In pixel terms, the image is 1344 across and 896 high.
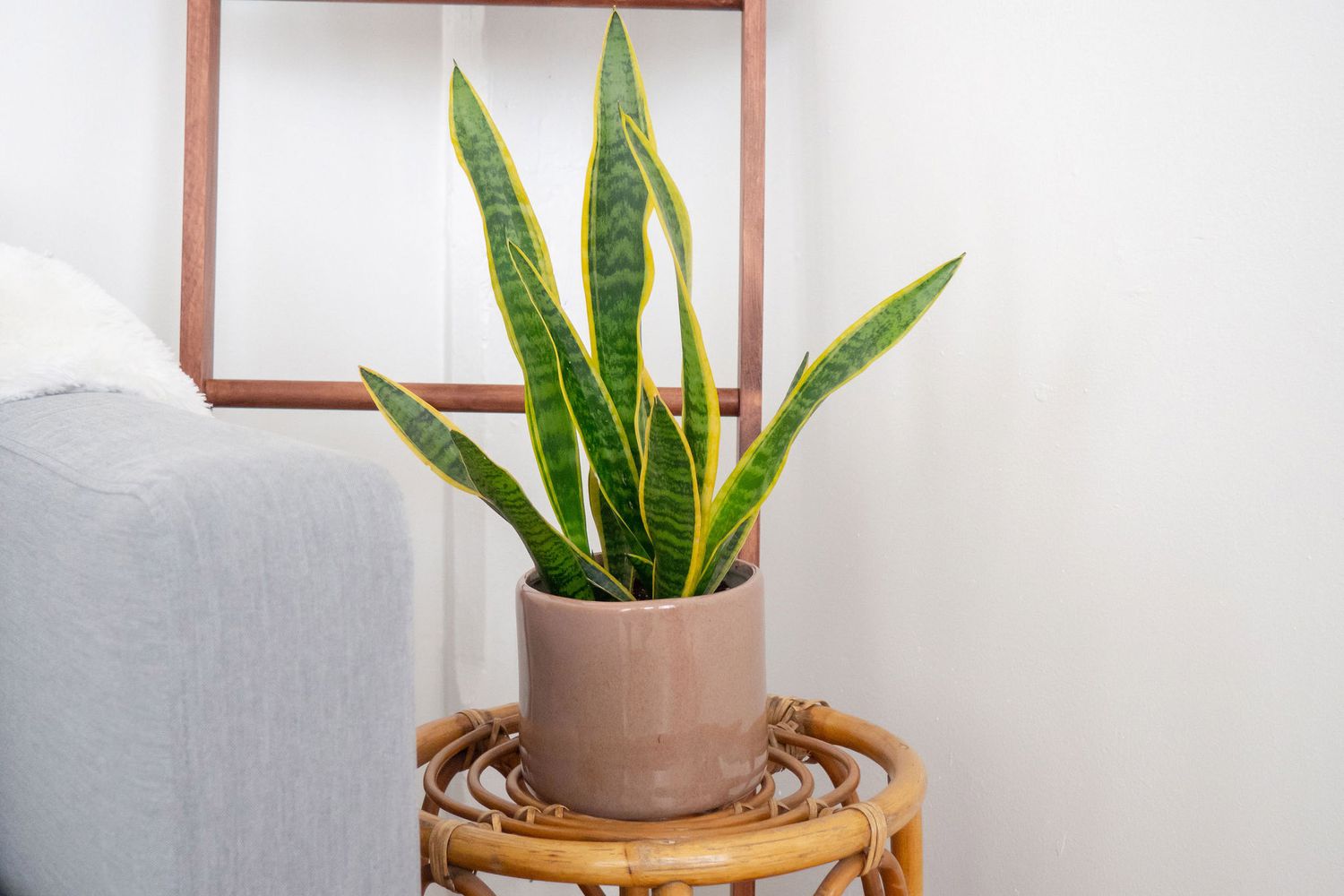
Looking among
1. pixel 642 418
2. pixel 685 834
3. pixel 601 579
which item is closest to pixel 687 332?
pixel 642 418

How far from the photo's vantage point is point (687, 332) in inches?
22.9

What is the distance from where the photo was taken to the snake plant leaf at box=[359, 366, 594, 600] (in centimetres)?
58

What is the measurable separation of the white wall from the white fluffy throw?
0.40m

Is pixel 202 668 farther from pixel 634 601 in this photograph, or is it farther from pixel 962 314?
pixel 962 314

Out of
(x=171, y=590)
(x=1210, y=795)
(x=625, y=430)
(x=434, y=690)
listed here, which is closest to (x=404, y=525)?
(x=171, y=590)

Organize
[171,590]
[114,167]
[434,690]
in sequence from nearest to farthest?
[171,590], [114,167], [434,690]

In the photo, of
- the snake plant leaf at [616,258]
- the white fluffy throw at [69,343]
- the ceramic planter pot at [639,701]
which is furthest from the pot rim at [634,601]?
the white fluffy throw at [69,343]

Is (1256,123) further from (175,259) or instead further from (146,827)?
(175,259)

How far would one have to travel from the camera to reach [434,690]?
3.97ft

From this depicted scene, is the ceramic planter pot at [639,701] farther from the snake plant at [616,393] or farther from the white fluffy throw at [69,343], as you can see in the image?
the white fluffy throw at [69,343]

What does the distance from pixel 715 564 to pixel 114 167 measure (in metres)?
0.85

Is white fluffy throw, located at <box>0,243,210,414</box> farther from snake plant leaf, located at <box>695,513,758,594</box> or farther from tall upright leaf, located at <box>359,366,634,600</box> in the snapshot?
snake plant leaf, located at <box>695,513,758,594</box>

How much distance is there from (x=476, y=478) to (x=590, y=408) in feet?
0.30

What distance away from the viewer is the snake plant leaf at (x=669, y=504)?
56 centimetres
